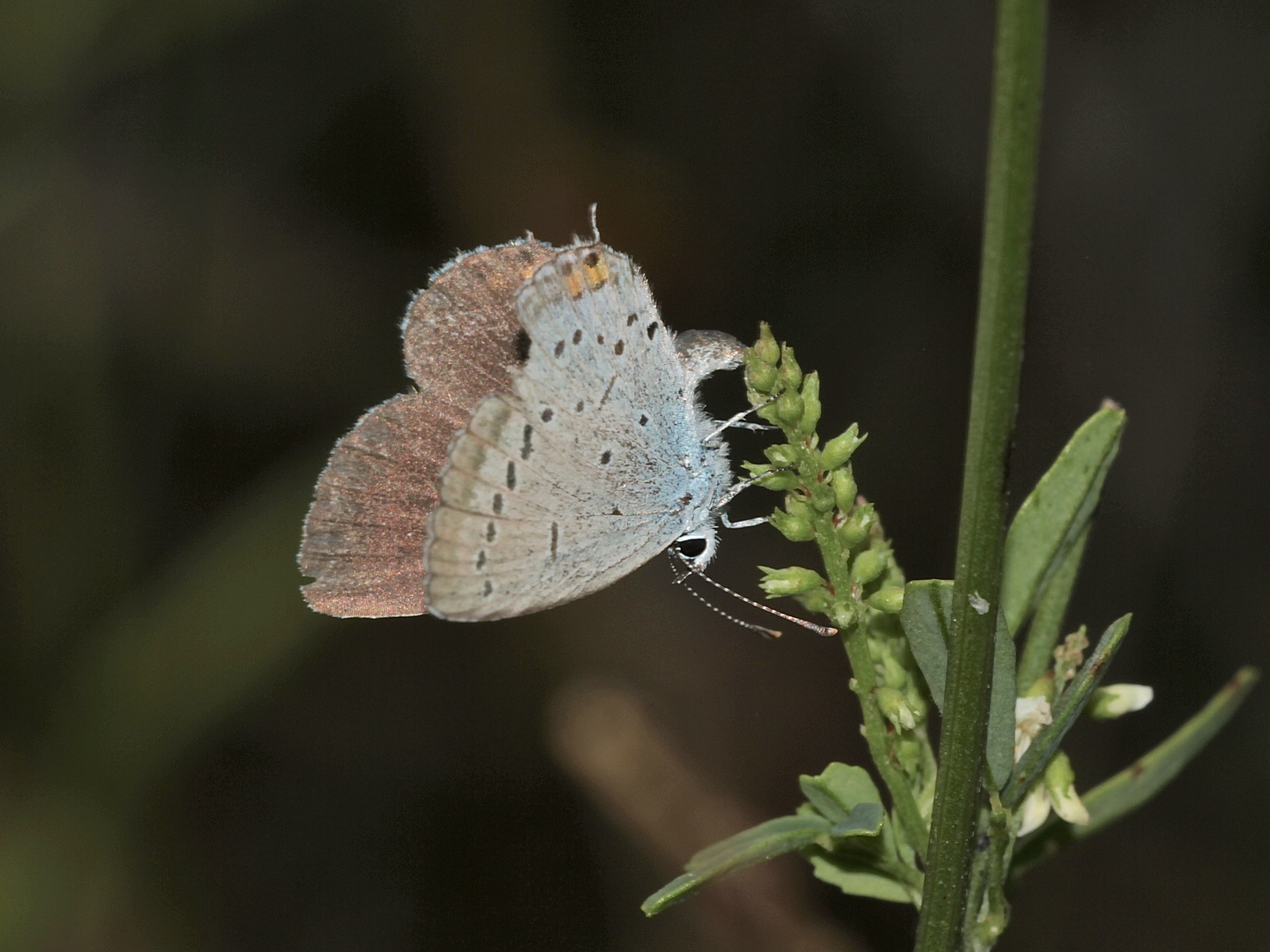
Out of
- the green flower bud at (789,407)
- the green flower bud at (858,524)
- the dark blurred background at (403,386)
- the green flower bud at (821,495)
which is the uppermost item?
the green flower bud at (789,407)

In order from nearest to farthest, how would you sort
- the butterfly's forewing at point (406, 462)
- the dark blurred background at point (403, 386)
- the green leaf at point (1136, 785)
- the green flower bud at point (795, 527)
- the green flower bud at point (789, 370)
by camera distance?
1. the green flower bud at point (789, 370)
2. the green flower bud at point (795, 527)
3. the green leaf at point (1136, 785)
4. the butterfly's forewing at point (406, 462)
5. the dark blurred background at point (403, 386)

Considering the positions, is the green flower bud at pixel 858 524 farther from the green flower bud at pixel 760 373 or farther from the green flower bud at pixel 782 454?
the green flower bud at pixel 760 373

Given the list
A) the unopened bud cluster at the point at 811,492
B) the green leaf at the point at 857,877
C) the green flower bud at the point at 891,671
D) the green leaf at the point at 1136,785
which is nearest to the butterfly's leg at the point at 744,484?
the unopened bud cluster at the point at 811,492

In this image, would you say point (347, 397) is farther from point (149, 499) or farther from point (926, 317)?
point (926, 317)

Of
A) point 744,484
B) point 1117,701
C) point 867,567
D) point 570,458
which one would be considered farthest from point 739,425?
point 1117,701

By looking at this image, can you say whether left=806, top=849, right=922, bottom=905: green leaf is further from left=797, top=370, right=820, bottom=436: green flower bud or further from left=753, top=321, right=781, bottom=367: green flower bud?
left=753, top=321, right=781, bottom=367: green flower bud

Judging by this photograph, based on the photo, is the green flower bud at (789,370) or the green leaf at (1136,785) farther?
the green leaf at (1136,785)

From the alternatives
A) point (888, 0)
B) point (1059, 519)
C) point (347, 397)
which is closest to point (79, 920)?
point (347, 397)

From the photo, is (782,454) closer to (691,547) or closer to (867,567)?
(867,567)
